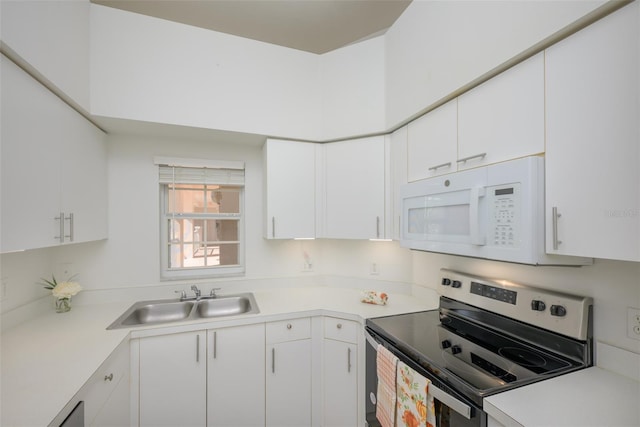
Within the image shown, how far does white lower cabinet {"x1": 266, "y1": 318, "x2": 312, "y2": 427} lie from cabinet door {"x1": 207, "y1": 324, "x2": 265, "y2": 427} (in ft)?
0.18

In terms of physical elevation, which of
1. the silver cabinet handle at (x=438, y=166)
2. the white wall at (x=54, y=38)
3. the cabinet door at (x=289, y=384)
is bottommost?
the cabinet door at (x=289, y=384)

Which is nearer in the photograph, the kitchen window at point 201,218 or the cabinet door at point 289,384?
the cabinet door at point 289,384

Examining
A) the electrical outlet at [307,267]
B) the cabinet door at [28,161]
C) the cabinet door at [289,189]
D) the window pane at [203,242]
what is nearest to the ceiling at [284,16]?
the cabinet door at [289,189]

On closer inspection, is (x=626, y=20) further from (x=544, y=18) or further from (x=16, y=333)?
(x=16, y=333)

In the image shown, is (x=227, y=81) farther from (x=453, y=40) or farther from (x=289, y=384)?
(x=289, y=384)

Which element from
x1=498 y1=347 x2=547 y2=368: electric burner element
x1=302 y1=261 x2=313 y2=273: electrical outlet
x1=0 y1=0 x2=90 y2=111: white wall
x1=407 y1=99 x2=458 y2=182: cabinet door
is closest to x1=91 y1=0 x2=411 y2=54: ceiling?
x1=0 y1=0 x2=90 y2=111: white wall

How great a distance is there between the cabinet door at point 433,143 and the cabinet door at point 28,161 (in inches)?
77.0

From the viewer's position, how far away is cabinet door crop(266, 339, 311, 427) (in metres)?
1.79

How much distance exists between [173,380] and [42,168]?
4.37ft

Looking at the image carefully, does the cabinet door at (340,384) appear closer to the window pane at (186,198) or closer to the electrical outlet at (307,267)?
the electrical outlet at (307,267)

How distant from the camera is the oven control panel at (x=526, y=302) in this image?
1.08 metres

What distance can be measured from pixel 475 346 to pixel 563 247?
2.15 ft

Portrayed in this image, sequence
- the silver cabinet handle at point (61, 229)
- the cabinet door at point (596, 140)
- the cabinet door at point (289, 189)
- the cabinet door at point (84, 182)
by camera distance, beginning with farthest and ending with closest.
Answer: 1. the cabinet door at point (289, 189)
2. the cabinet door at point (84, 182)
3. the silver cabinet handle at point (61, 229)
4. the cabinet door at point (596, 140)

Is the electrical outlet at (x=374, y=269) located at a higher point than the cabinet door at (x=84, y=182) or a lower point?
lower
